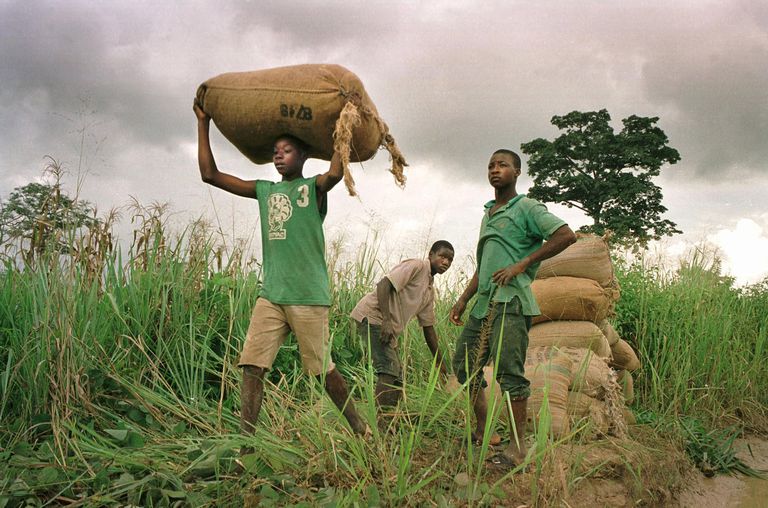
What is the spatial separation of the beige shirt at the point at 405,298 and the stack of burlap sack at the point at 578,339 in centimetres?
78

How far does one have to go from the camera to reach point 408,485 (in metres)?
2.74

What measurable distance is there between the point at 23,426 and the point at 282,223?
5.90 ft

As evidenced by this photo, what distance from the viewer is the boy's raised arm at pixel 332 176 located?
3160 millimetres

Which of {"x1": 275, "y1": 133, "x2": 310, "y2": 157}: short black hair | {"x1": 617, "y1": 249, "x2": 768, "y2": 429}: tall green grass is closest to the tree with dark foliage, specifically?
{"x1": 617, "y1": 249, "x2": 768, "y2": 429}: tall green grass

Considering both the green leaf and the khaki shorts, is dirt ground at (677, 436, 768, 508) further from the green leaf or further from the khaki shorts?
the green leaf

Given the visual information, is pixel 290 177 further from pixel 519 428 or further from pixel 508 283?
pixel 519 428

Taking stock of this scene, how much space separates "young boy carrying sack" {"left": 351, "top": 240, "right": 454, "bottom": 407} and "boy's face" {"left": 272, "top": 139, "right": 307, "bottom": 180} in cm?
146

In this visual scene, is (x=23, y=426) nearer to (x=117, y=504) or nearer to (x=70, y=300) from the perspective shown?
(x=70, y=300)

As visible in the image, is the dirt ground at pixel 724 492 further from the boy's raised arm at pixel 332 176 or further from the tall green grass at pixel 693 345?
the boy's raised arm at pixel 332 176

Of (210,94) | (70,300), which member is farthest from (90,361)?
(210,94)

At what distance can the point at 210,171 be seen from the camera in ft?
11.6

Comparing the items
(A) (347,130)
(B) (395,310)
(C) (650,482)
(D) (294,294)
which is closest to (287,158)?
(A) (347,130)

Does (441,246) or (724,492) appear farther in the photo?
(441,246)

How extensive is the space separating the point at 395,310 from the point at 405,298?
120 millimetres
